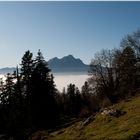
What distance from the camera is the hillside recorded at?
36688 mm

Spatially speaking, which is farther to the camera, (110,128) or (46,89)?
(46,89)

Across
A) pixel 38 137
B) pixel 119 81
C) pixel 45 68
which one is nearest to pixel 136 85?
pixel 119 81

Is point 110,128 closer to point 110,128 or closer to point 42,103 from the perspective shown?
point 110,128

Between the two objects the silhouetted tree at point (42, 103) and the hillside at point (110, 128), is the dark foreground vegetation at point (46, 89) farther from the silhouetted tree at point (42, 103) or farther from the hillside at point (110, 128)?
the hillside at point (110, 128)

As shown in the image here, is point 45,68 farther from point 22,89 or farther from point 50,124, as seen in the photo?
point 50,124

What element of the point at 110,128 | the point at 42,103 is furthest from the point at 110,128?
the point at 42,103

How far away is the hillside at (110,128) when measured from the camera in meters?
36.7

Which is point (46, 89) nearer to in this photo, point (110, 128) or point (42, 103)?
point (42, 103)

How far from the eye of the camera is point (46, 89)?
75.9 metres

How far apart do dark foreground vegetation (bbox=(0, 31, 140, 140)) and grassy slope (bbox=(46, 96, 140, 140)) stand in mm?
7945

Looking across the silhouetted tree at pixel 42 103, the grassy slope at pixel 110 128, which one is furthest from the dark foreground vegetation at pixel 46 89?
the grassy slope at pixel 110 128

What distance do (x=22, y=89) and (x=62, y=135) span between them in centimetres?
3725

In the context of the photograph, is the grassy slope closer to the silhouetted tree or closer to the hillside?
the hillside

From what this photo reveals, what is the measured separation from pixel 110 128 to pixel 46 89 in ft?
120
